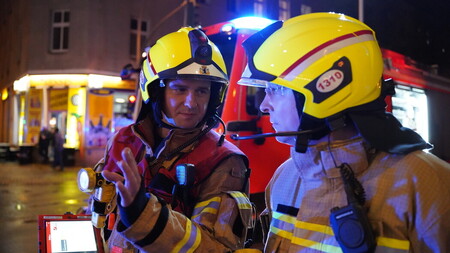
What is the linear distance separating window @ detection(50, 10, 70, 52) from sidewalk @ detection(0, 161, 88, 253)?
6.88 meters

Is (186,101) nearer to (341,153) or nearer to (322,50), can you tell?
(322,50)

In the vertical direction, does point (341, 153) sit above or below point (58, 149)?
above

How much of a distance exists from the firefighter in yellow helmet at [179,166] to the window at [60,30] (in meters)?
17.5

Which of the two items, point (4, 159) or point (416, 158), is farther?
point (4, 159)

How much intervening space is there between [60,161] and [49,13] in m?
7.54

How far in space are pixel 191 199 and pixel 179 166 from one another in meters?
0.20

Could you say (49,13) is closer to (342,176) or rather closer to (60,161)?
(60,161)

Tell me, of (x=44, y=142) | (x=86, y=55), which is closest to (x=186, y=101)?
(x=44, y=142)

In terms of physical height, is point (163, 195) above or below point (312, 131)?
below

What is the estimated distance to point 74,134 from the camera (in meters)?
17.7

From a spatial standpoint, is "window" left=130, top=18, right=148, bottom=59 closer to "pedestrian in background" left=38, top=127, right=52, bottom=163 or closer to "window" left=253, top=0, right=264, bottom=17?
"pedestrian in background" left=38, top=127, right=52, bottom=163

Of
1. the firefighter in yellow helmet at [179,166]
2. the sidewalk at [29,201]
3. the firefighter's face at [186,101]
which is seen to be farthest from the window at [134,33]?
the firefighter's face at [186,101]

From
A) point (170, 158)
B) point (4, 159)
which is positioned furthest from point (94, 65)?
point (170, 158)

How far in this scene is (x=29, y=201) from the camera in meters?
8.59
